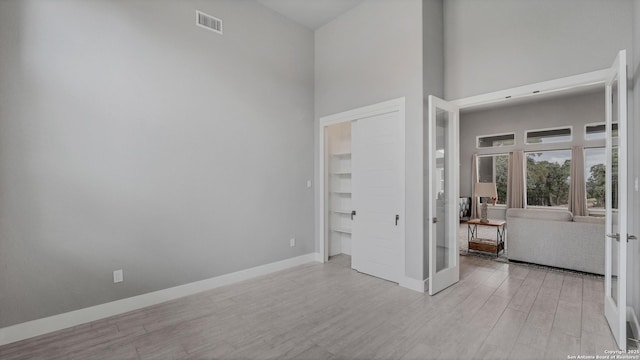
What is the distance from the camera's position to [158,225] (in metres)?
3.25

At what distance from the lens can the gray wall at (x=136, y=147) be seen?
2.53 metres

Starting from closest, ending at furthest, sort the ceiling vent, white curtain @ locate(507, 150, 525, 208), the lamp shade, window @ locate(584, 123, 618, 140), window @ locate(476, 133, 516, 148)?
the ceiling vent
the lamp shade
window @ locate(584, 123, 618, 140)
white curtain @ locate(507, 150, 525, 208)
window @ locate(476, 133, 516, 148)

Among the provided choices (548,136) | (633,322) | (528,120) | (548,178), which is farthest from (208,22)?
(548,178)

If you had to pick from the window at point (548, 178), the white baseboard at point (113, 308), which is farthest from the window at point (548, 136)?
the white baseboard at point (113, 308)

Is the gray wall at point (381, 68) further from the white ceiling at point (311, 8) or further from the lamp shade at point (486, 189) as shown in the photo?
the lamp shade at point (486, 189)

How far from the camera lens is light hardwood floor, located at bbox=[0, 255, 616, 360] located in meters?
2.32

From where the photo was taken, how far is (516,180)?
8734 mm

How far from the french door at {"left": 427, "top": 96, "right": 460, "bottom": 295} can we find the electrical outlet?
343 centimetres

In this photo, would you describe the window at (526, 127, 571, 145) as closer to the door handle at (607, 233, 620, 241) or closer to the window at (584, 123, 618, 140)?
the window at (584, 123, 618, 140)

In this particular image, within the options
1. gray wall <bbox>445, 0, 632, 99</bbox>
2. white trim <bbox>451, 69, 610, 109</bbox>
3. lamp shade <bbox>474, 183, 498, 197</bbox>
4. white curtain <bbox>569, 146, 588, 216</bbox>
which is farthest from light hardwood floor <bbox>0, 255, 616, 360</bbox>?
white curtain <bbox>569, 146, 588, 216</bbox>

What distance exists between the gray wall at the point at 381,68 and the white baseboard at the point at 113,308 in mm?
2326

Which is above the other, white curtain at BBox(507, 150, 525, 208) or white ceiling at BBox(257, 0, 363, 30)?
white ceiling at BBox(257, 0, 363, 30)

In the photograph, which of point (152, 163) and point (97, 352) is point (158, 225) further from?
Result: point (97, 352)

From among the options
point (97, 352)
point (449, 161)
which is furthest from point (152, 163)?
point (449, 161)
